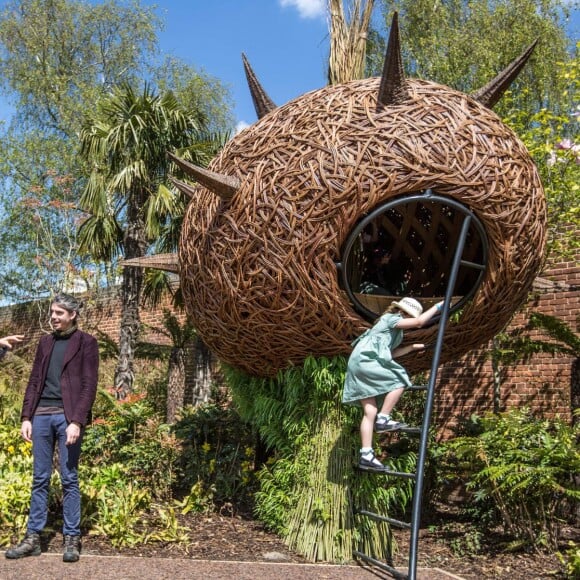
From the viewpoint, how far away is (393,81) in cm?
463

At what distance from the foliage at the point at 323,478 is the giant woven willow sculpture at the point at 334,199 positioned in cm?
27

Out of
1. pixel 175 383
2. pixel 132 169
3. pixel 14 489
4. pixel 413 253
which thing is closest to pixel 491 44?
pixel 132 169

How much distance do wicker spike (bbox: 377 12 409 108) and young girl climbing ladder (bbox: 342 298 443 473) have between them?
1.35 metres

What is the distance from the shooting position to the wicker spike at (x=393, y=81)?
444 centimetres

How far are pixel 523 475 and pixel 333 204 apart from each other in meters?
2.54

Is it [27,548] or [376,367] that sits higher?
[376,367]

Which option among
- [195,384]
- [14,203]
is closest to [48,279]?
[14,203]

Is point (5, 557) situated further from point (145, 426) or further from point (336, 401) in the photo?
point (145, 426)

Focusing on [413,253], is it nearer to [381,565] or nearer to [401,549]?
[401,549]

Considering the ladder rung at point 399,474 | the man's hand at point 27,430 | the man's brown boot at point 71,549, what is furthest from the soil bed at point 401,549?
the ladder rung at point 399,474

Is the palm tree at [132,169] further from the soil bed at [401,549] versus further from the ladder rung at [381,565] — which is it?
the ladder rung at [381,565]

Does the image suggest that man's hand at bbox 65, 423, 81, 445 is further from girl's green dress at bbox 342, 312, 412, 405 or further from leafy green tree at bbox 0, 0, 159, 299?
leafy green tree at bbox 0, 0, 159, 299

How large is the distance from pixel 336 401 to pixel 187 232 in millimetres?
1681

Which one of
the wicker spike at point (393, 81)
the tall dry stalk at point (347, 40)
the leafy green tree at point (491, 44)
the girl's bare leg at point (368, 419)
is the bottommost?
the girl's bare leg at point (368, 419)
